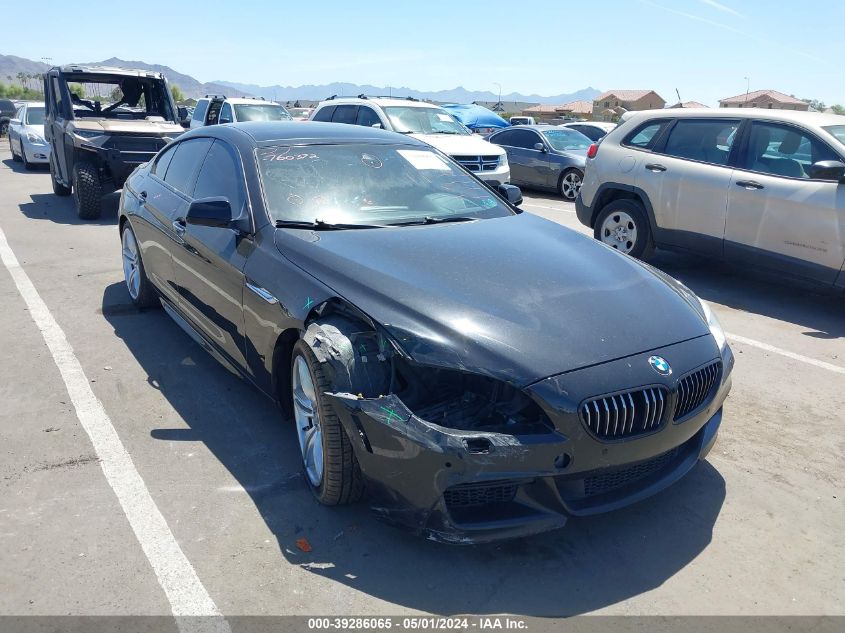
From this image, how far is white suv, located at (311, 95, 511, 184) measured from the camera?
12047 mm

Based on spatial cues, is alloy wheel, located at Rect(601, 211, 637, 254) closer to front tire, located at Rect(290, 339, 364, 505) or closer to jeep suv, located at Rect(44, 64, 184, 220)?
front tire, located at Rect(290, 339, 364, 505)

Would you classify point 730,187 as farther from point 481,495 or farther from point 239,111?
point 239,111

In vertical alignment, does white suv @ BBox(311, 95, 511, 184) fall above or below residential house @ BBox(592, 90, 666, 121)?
above

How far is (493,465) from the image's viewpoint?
8.54ft

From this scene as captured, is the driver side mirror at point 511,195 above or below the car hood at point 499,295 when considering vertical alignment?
above

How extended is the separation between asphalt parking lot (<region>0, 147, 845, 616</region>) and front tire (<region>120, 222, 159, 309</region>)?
2.96ft

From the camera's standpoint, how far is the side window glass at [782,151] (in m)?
6.34

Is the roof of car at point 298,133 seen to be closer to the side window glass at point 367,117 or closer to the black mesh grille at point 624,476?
the black mesh grille at point 624,476

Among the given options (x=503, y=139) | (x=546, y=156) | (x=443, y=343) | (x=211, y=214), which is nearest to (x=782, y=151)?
(x=443, y=343)

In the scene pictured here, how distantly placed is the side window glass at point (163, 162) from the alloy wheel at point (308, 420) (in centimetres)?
275

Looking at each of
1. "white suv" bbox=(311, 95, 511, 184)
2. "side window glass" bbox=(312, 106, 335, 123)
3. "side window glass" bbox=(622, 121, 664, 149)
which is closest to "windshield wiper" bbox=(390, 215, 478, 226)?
"side window glass" bbox=(622, 121, 664, 149)

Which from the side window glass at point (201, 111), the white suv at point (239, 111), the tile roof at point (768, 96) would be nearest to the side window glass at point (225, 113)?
the white suv at point (239, 111)

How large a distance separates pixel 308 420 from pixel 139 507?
86cm

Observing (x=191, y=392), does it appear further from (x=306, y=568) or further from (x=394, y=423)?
(x=394, y=423)
